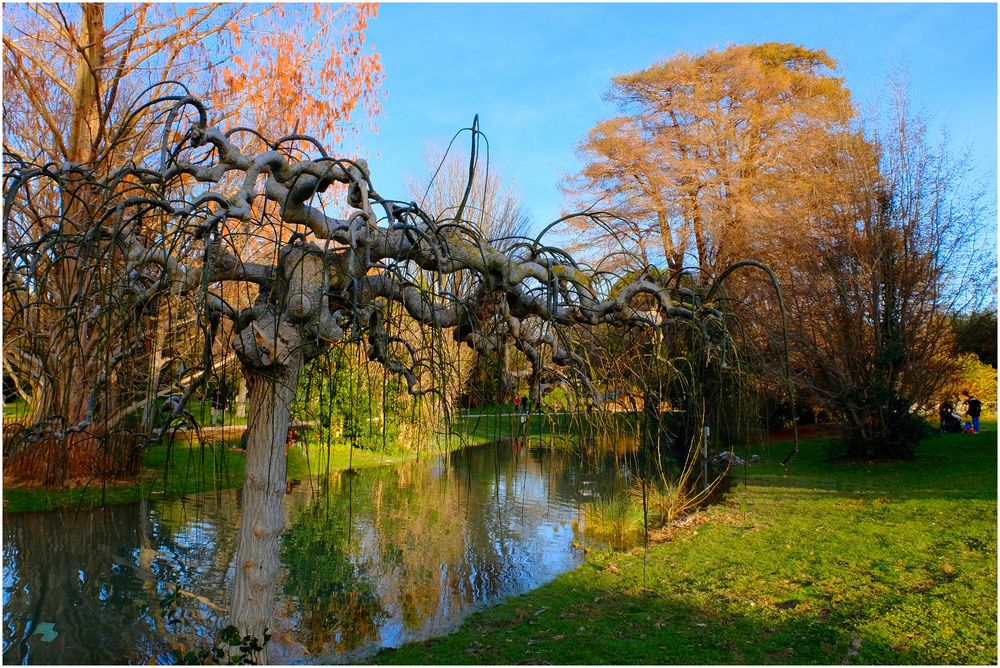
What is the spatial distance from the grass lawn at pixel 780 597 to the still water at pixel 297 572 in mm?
644

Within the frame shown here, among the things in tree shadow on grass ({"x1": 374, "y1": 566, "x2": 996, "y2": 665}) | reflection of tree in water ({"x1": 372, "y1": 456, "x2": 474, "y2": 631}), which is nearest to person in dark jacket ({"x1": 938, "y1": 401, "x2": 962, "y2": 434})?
reflection of tree in water ({"x1": 372, "y1": 456, "x2": 474, "y2": 631})

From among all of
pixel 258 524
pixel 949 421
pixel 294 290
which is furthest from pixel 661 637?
pixel 949 421

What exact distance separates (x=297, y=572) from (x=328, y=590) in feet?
2.24

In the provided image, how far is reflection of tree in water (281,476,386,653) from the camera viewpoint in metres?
5.30

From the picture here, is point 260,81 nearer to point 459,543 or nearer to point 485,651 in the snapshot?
point 459,543

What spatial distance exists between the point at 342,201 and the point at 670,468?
747 cm

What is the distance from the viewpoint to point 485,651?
485 cm

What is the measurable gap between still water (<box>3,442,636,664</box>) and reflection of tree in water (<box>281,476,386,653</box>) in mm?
18

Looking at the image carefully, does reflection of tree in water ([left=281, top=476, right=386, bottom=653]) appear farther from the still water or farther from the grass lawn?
the grass lawn

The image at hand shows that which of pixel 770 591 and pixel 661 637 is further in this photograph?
pixel 770 591

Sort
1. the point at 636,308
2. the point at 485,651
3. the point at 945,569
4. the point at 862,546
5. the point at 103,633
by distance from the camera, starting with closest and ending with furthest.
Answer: the point at 636,308 < the point at 485,651 < the point at 103,633 < the point at 945,569 < the point at 862,546

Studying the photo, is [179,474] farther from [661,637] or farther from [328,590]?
[661,637]

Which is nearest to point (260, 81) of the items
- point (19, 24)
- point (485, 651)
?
point (19, 24)

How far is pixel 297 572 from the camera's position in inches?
271
